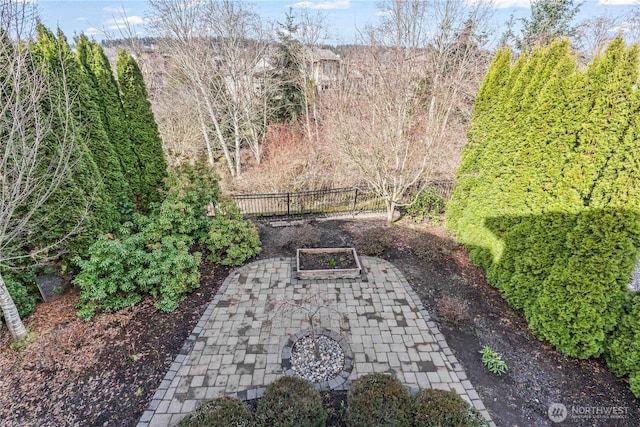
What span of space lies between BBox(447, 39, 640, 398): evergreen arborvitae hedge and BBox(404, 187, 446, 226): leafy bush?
3.04 metres

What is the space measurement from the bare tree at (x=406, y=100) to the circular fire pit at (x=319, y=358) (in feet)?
18.1

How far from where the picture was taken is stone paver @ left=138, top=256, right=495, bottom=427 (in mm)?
4238

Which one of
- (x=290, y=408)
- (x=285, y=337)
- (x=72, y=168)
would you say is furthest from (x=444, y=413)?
(x=72, y=168)

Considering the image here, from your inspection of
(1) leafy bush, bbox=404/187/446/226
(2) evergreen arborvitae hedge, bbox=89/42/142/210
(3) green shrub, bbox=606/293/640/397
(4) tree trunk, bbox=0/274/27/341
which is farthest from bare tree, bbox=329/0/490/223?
(4) tree trunk, bbox=0/274/27/341

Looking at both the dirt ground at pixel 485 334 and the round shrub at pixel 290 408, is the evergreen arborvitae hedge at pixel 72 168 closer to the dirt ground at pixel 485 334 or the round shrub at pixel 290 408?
the dirt ground at pixel 485 334

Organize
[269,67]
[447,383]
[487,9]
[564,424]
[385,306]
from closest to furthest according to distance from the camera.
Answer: [564,424] < [447,383] < [385,306] < [487,9] < [269,67]

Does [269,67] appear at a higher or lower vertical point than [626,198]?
higher

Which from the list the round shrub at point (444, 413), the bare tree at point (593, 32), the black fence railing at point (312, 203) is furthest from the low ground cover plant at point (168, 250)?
the bare tree at point (593, 32)

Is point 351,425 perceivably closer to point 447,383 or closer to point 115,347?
point 447,383

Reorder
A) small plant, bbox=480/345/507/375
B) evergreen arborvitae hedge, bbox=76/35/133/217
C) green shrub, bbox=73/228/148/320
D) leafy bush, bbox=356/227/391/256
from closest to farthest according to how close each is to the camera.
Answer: small plant, bbox=480/345/507/375 < green shrub, bbox=73/228/148/320 < evergreen arborvitae hedge, bbox=76/35/133/217 < leafy bush, bbox=356/227/391/256

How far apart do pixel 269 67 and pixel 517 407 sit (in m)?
19.1

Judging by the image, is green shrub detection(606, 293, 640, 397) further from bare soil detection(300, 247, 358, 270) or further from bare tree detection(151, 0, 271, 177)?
bare tree detection(151, 0, 271, 177)

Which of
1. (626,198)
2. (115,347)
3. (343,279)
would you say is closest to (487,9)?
(626,198)

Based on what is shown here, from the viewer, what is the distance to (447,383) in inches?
171
